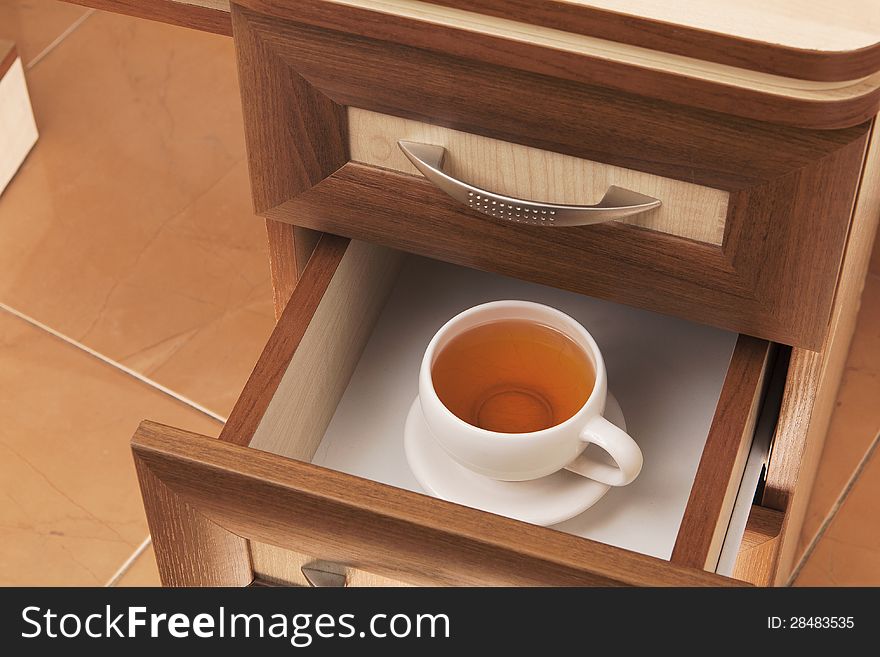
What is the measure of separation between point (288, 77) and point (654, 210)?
0.66 ft

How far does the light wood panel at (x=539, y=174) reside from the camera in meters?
0.59

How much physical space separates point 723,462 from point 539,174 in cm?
18

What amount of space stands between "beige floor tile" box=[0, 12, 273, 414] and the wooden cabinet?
0.50 m

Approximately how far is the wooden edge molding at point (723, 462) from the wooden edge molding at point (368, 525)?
7cm

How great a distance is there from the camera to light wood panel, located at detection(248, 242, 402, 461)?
26.8 inches

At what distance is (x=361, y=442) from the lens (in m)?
0.75

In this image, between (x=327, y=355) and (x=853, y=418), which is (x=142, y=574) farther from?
(x=853, y=418)

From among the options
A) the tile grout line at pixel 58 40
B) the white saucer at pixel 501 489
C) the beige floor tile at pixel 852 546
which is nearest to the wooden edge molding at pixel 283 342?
the white saucer at pixel 501 489

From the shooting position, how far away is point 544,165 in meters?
0.61

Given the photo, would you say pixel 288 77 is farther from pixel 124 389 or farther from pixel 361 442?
pixel 124 389

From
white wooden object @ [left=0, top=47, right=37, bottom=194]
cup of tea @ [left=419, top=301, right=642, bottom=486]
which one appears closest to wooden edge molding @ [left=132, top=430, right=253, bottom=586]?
cup of tea @ [left=419, top=301, right=642, bottom=486]

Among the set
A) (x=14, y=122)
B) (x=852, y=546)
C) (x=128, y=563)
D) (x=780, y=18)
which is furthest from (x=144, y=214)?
(x=780, y=18)

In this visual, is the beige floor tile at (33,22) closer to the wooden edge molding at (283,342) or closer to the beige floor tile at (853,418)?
the wooden edge molding at (283,342)
